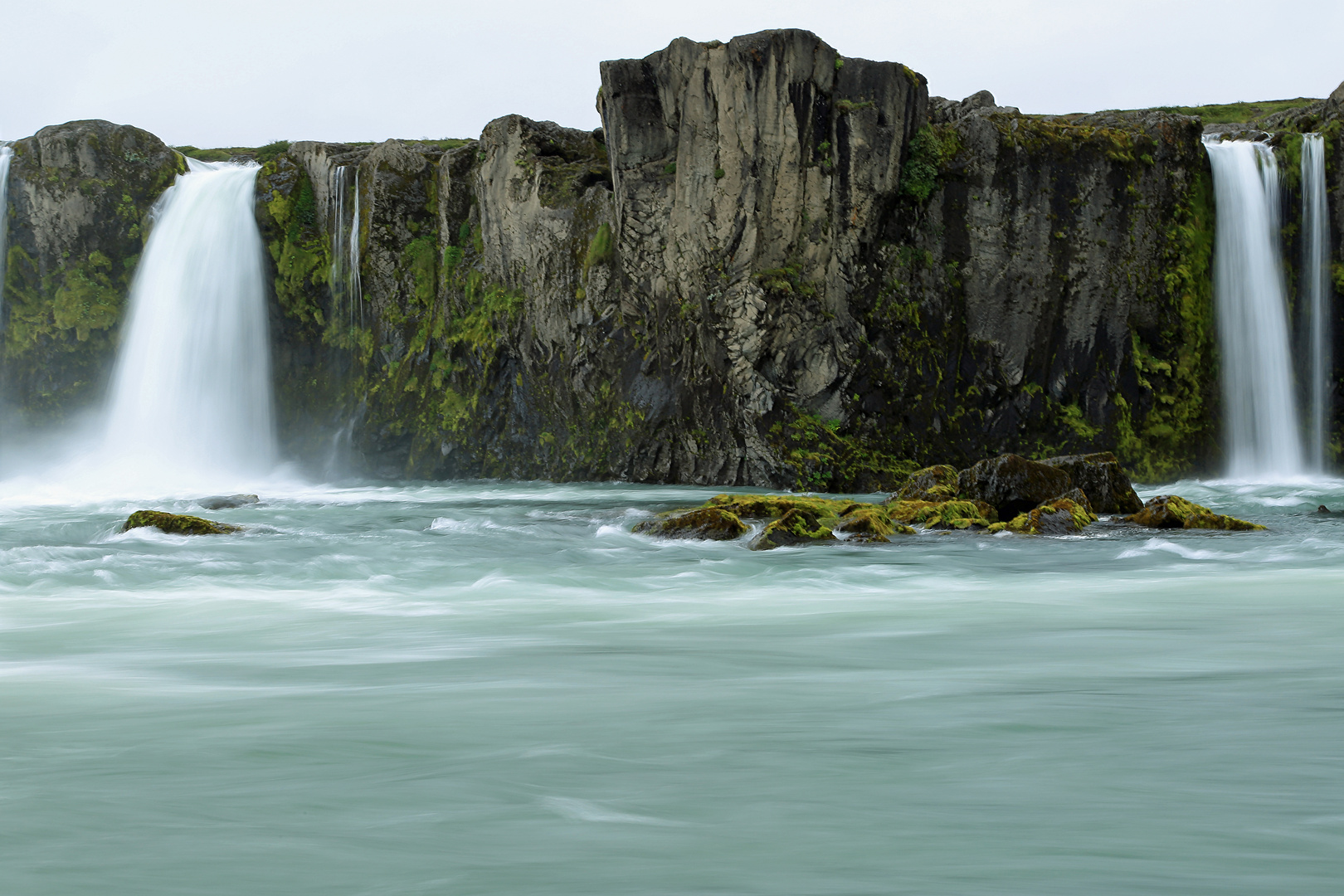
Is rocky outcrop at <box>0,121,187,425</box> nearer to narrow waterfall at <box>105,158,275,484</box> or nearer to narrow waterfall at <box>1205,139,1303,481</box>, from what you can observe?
narrow waterfall at <box>105,158,275,484</box>

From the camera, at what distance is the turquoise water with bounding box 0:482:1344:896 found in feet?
10.2

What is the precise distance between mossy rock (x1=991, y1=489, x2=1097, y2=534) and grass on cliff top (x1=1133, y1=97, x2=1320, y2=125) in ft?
102

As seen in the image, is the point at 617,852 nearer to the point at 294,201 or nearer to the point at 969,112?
the point at 969,112

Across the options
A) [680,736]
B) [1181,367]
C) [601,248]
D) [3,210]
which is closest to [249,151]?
[3,210]

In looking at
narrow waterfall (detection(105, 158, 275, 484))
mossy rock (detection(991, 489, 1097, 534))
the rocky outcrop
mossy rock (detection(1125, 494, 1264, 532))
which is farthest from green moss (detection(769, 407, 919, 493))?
the rocky outcrop

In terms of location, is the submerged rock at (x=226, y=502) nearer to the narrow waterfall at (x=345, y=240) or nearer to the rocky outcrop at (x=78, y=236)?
the narrow waterfall at (x=345, y=240)

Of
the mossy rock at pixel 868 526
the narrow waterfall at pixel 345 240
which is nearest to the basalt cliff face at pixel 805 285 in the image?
the narrow waterfall at pixel 345 240

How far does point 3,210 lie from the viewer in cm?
2786

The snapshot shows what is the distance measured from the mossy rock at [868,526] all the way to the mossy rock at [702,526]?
43.4 inches

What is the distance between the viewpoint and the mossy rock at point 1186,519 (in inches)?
516

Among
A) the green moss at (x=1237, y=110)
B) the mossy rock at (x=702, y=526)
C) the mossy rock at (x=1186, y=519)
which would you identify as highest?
the green moss at (x=1237, y=110)

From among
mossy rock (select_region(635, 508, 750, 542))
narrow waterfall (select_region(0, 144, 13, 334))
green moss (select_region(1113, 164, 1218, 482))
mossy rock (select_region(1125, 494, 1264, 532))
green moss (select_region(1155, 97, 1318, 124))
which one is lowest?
mossy rock (select_region(1125, 494, 1264, 532))

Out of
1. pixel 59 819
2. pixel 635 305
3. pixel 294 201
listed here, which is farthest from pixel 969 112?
pixel 59 819

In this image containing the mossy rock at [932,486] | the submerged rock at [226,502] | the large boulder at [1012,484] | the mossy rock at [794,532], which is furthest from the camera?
the submerged rock at [226,502]
